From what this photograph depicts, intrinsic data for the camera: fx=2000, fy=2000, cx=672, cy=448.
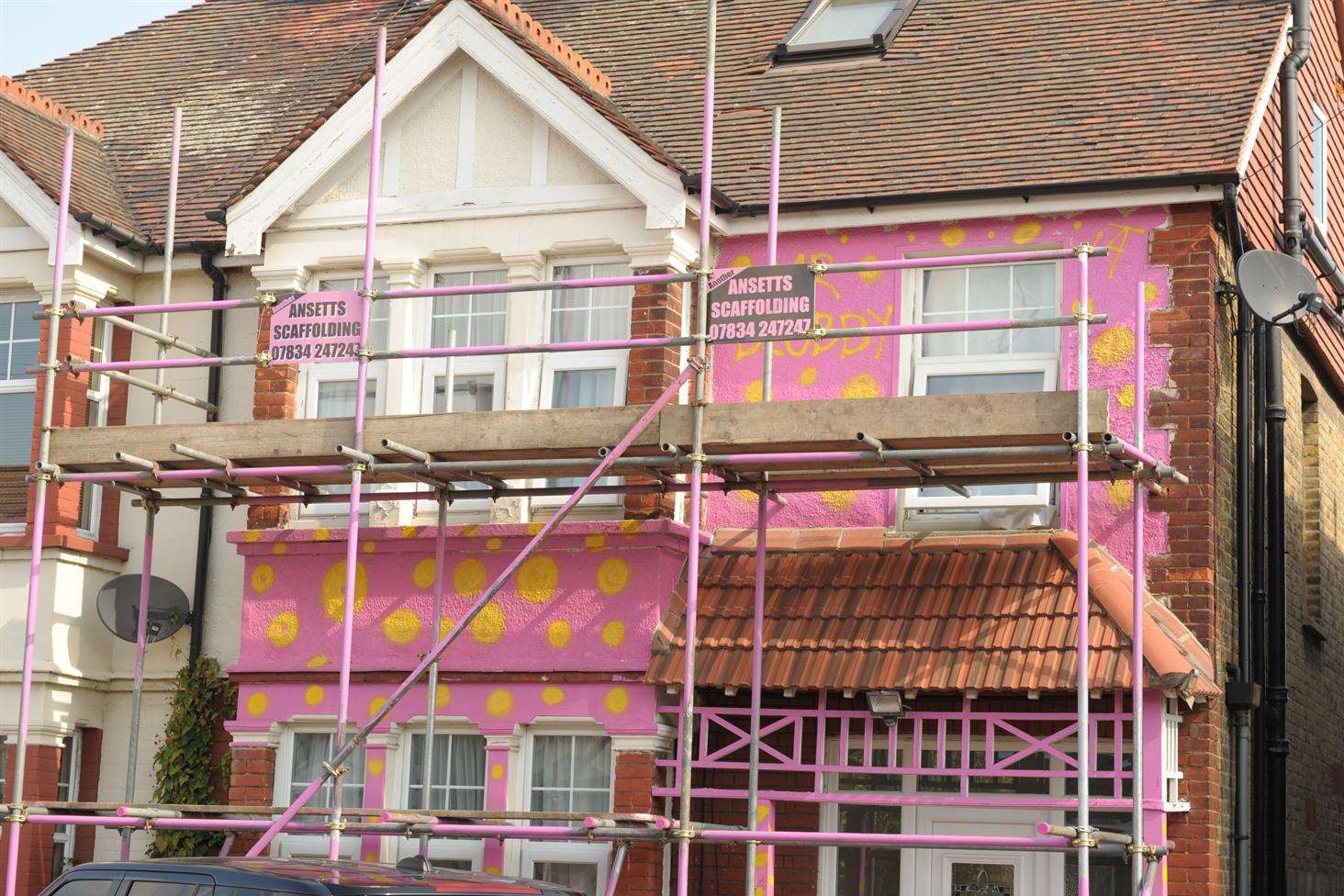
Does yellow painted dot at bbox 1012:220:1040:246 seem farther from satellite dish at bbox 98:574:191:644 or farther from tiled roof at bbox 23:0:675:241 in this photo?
satellite dish at bbox 98:574:191:644

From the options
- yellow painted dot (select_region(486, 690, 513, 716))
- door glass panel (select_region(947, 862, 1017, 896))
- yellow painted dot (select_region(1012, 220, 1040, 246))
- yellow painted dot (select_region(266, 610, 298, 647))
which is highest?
yellow painted dot (select_region(1012, 220, 1040, 246))

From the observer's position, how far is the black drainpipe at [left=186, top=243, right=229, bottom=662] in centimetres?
1600

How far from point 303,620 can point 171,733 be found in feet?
5.96

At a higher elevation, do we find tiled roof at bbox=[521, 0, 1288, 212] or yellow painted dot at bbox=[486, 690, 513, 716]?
tiled roof at bbox=[521, 0, 1288, 212]

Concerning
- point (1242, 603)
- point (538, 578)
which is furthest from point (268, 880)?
point (1242, 603)

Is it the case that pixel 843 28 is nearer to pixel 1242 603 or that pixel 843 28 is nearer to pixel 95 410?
pixel 1242 603

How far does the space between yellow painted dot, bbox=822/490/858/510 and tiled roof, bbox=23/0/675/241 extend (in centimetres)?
382

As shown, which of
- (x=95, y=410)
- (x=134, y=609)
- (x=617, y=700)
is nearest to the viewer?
(x=617, y=700)

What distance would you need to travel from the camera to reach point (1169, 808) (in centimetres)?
1241

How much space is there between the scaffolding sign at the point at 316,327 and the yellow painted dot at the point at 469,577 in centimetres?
189

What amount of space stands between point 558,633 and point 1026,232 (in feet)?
14.3

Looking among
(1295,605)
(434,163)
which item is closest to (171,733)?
(434,163)

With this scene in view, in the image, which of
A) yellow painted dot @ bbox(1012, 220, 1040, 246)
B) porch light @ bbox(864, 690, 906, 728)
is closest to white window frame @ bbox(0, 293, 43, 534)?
porch light @ bbox(864, 690, 906, 728)

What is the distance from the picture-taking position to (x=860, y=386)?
47.3 feet
